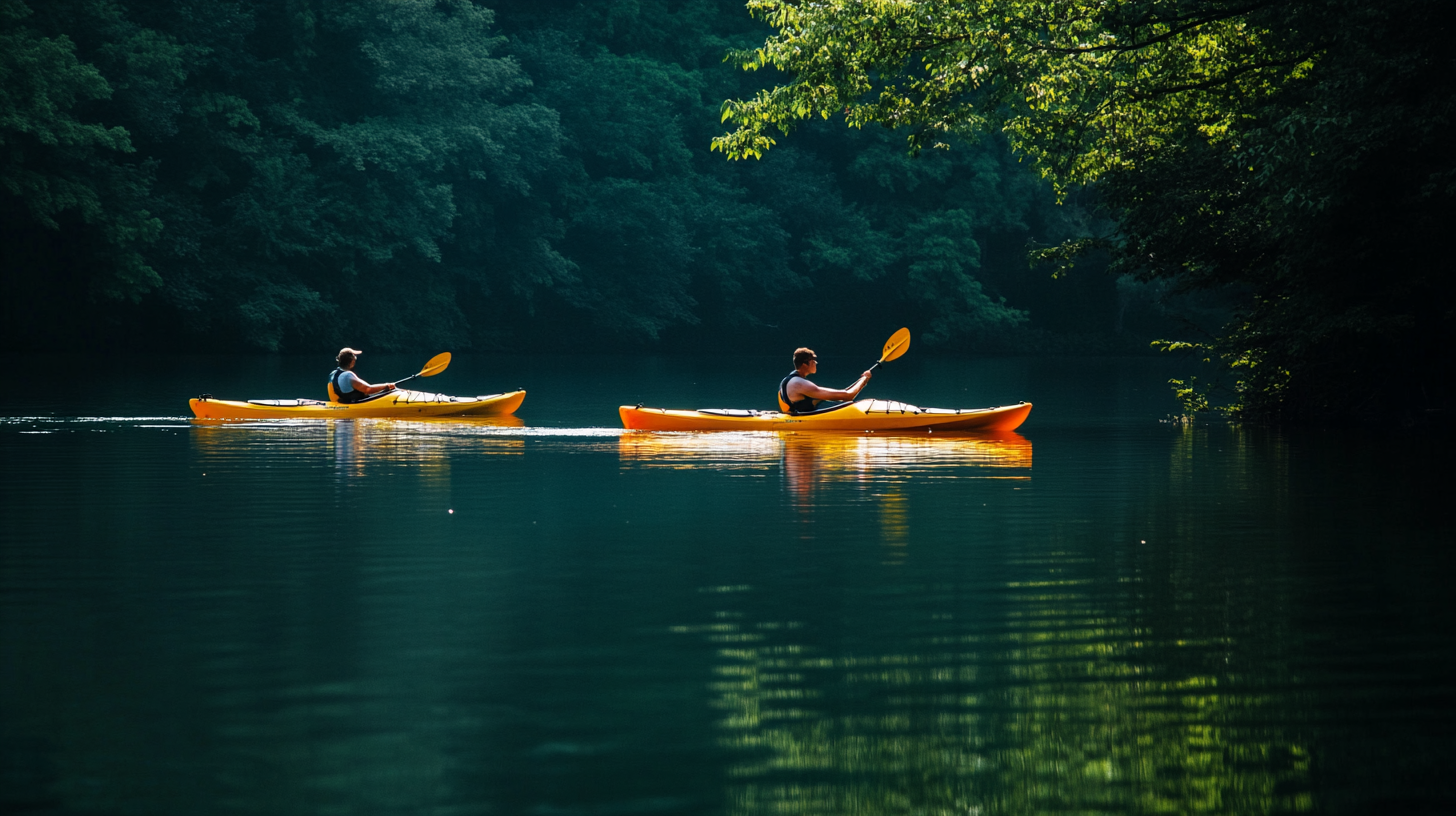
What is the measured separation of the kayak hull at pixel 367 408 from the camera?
20.8 meters

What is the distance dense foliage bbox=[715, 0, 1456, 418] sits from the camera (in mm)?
15219

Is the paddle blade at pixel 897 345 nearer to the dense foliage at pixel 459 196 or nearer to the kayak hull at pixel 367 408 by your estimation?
the kayak hull at pixel 367 408

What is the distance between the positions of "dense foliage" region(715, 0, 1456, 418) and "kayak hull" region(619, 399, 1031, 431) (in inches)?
103

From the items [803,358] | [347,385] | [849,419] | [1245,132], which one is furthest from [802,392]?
[347,385]

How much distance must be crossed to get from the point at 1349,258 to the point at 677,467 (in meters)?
7.22

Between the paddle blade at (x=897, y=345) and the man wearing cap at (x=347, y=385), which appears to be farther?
the man wearing cap at (x=347, y=385)

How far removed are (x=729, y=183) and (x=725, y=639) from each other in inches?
2144

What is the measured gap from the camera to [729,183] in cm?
6053

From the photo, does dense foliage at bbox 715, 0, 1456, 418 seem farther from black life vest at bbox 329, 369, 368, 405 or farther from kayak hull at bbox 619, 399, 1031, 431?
black life vest at bbox 329, 369, 368, 405

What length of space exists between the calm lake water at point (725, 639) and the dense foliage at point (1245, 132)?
3.09m

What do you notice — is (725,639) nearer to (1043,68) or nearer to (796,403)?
(796,403)

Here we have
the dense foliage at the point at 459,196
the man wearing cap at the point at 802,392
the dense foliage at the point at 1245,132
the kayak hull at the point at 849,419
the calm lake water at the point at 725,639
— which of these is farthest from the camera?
the dense foliage at the point at 459,196

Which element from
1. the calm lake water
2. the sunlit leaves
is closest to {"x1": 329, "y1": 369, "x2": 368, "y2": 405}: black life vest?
the sunlit leaves

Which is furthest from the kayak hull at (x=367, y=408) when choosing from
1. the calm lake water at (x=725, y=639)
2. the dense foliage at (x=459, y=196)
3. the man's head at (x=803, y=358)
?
the dense foliage at (x=459, y=196)
